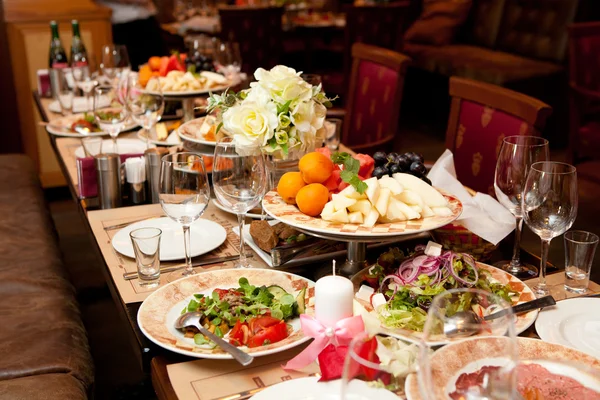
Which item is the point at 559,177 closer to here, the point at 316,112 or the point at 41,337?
the point at 316,112

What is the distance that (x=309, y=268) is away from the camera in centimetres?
143

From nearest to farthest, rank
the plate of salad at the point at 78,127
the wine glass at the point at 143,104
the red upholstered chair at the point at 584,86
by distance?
the wine glass at the point at 143,104
the plate of salad at the point at 78,127
the red upholstered chair at the point at 584,86

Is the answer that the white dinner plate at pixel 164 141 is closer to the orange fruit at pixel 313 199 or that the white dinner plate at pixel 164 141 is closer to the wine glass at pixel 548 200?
the orange fruit at pixel 313 199

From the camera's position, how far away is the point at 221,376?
3.50 ft

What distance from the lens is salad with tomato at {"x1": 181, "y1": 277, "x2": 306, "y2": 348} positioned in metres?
1.12

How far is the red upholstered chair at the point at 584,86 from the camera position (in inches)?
137

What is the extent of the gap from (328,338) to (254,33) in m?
4.16

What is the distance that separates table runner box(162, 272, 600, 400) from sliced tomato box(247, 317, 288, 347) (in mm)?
26

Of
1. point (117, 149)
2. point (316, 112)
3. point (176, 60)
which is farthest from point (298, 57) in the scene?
point (316, 112)

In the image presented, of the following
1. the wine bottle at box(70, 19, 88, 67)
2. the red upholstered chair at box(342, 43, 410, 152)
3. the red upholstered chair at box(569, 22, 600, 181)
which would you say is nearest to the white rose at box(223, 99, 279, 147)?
the red upholstered chair at box(342, 43, 410, 152)

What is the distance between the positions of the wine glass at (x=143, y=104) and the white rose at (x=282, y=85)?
2.41ft

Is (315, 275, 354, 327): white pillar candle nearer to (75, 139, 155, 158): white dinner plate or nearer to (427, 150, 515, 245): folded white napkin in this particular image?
(427, 150, 515, 245): folded white napkin

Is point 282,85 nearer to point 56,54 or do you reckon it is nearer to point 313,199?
point 313,199

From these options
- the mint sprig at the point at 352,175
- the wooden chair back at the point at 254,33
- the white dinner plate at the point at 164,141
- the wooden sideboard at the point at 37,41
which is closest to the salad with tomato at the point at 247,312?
the mint sprig at the point at 352,175
